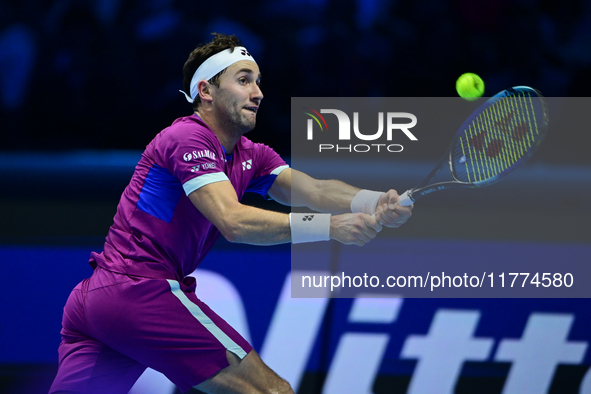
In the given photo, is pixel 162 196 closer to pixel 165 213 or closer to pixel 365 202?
pixel 165 213

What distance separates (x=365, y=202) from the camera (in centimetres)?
276

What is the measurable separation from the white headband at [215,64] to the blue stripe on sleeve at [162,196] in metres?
0.52

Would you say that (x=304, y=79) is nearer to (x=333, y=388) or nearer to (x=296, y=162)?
(x=296, y=162)

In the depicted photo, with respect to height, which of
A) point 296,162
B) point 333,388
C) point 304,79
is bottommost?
point 333,388

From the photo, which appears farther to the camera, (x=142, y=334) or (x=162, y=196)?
(x=162, y=196)

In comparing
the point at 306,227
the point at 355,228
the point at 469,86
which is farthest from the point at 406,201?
the point at 469,86

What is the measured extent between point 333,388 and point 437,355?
667 millimetres

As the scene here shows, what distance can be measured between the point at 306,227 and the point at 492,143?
105 centimetres

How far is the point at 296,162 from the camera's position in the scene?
4.48 metres

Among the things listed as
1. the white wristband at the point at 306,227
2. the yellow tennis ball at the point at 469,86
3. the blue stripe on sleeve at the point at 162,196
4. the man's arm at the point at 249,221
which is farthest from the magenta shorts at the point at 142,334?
the yellow tennis ball at the point at 469,86

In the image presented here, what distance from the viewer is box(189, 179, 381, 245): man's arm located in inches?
87.7

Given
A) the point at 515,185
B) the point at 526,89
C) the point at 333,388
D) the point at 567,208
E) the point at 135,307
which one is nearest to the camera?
the point at 135,307

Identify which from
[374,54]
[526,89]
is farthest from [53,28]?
[526,89]

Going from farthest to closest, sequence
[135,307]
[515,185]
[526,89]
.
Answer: [515,185], [526,89], [135,307]
